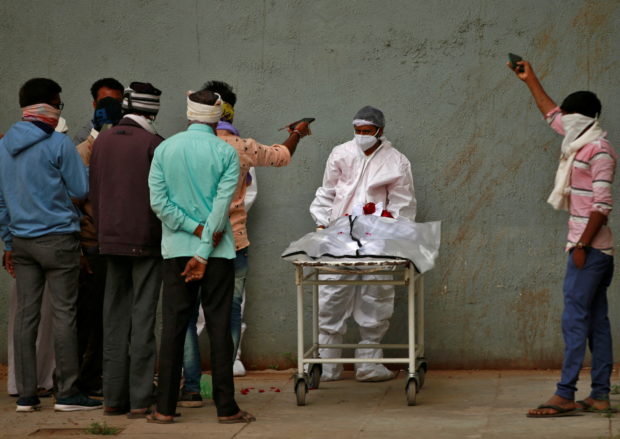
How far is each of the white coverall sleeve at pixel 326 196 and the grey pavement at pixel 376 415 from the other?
1.27 metres

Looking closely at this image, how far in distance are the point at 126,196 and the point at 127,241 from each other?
281 mm

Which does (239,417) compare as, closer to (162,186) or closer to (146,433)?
(146,433)

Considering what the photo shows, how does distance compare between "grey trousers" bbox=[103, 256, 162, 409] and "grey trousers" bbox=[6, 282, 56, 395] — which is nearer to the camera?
"grey trousers" bbox=[103, 256, 162, 409]

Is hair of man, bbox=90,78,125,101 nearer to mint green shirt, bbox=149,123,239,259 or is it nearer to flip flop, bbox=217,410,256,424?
mint green shirt, bbox=149,123,239,259

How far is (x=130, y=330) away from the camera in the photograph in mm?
6602

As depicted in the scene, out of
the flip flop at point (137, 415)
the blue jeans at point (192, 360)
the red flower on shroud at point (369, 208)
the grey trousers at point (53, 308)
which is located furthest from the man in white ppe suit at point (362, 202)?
the grey trousers at point (53, 308)

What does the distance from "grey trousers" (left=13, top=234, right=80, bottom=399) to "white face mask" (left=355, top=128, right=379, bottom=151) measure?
2.22 m

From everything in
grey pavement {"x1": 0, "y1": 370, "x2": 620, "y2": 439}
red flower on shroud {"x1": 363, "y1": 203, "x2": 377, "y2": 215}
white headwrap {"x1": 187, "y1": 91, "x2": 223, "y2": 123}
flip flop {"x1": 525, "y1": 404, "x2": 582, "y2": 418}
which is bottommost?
grey pavement {"x1": 0, "y1": 370, "x2": 620, "y2": 439}

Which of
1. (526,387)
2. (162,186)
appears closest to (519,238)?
(526,387)

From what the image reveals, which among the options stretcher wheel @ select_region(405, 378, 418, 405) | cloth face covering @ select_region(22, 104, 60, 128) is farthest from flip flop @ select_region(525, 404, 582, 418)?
cloth face covering @ select_region(22, 104, 60, 128)

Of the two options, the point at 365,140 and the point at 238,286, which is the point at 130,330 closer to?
the point at 238,286

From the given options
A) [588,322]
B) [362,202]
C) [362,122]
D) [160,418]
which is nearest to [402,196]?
[362,202]

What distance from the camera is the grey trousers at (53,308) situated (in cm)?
665

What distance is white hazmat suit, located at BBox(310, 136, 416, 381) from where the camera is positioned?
7.65 m
